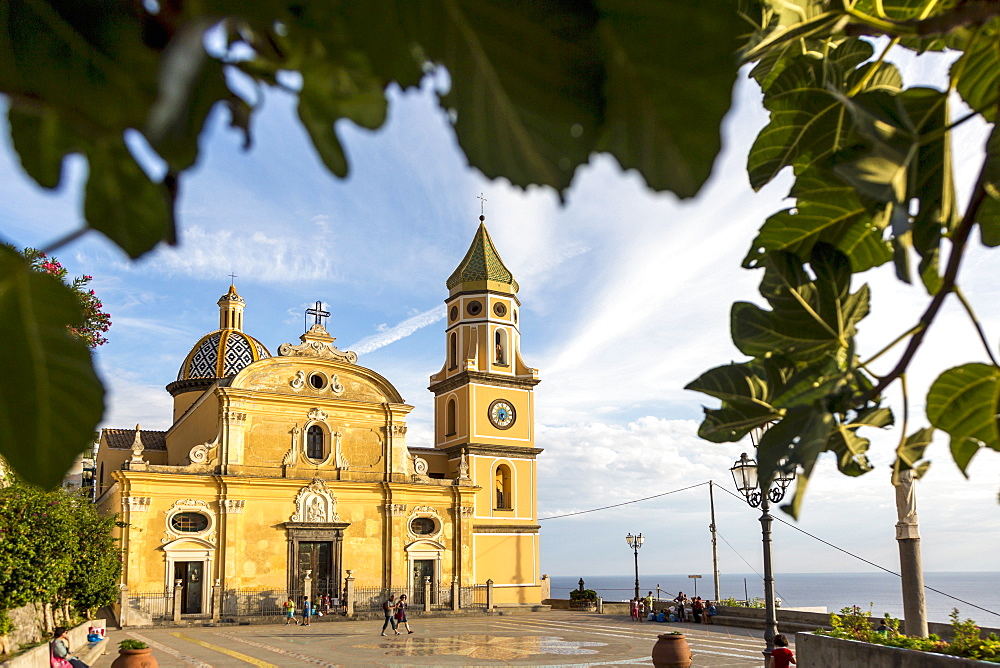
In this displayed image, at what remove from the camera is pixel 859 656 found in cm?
902

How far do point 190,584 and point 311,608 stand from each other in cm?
357

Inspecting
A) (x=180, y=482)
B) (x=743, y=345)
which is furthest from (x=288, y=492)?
(x=743, y=345)

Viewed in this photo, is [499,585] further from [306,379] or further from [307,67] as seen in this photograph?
[307,67]

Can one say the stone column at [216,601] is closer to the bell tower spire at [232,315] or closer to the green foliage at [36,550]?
the green foliage at [36,550]

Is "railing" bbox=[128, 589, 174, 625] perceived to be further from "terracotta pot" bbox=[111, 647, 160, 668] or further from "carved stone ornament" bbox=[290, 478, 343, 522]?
"terracotta pot" bbox=[111, 647, 160, 668]

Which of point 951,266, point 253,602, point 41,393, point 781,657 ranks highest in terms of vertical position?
point 951,266

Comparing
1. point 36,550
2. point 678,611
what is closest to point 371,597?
point 678,611

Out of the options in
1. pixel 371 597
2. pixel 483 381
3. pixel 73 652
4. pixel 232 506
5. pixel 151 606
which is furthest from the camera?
pixel 483 381

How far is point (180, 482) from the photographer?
24.0 meters

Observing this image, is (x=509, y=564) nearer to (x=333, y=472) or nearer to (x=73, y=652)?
(x=333, y=472)

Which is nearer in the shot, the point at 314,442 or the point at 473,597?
the point at 314,442

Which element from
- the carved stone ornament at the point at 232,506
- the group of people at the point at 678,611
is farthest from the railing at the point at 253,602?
the group of people at the point at 678,611

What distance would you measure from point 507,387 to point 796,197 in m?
29.5

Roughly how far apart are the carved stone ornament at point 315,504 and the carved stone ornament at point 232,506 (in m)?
1.65
